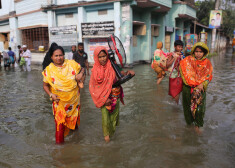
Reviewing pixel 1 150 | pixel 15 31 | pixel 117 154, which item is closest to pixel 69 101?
pixel 117 154

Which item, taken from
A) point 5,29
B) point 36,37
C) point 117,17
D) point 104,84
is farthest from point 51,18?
point 104,84

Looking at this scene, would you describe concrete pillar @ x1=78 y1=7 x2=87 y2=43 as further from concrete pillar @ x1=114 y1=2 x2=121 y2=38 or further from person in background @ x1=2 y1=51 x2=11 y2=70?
person in background @ x1=2 y1=51 x2=11 y2=70

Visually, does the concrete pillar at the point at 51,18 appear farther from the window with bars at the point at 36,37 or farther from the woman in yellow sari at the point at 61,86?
the woman in yellow sari at the point at 61,86

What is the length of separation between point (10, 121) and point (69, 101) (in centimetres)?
204

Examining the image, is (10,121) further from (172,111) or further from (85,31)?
(85,31)

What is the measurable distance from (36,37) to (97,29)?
6216 mm

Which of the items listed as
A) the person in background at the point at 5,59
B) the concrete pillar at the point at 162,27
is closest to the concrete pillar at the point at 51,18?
the person in background at the point at 5,59

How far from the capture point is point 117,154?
3.20m

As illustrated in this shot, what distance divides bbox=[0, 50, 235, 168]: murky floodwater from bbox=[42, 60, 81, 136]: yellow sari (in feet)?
1.72

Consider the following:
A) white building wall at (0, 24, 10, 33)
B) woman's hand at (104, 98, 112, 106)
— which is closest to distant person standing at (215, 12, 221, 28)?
white building wall at (0, 24, 10, 33)

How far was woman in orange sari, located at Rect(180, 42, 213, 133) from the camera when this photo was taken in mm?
3676

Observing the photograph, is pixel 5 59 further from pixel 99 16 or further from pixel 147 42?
pixel 147 42

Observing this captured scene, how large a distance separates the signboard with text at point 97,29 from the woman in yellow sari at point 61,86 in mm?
9769

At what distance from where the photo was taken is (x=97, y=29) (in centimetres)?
1307
